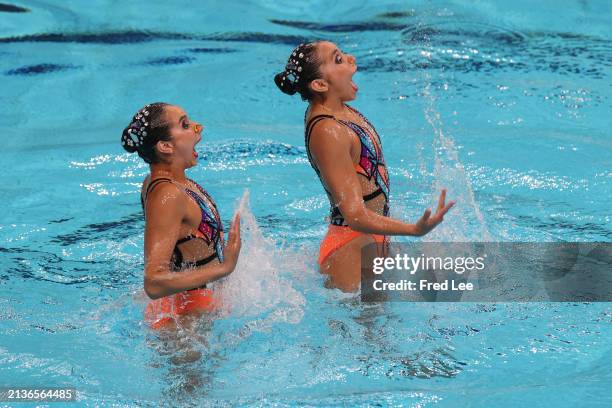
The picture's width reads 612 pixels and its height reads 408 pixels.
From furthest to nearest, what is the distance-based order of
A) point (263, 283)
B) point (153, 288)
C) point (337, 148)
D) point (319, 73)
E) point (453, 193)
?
point (453, 193) → point (263, 283) → point (319, 73) → point (337, 148) → point (153, 288)

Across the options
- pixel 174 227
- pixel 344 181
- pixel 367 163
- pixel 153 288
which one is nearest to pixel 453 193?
pixel 367 163

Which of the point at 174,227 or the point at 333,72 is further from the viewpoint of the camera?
the point at 333,72

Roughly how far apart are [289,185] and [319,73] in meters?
2.27

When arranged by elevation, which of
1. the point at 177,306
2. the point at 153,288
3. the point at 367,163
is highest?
the point at 367,163

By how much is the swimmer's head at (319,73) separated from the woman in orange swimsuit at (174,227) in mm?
616

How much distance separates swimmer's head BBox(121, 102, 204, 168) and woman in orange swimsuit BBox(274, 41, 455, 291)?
0.60 metres

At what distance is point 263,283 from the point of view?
4.87 m

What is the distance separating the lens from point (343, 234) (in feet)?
15.1

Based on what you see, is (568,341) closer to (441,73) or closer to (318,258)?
(318,258)

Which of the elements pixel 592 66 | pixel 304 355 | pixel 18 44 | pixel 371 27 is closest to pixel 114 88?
pixel 18 44

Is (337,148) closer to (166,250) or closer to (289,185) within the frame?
(166,250)

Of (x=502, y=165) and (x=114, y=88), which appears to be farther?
(x=114, y=88)

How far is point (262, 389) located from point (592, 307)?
5.86 ft

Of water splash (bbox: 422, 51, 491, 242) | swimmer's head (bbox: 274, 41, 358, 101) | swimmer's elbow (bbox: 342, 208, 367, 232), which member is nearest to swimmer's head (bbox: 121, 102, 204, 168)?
swimmer's head (bbox: 274, 41, 358, 101)
